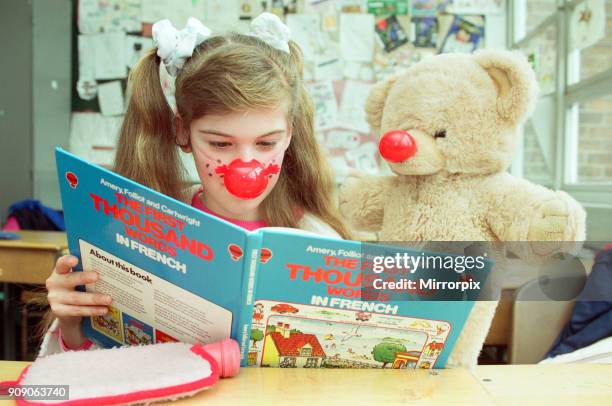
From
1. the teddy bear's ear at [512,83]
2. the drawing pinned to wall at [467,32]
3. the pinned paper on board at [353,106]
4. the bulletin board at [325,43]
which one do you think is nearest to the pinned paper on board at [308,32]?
the bulletin board at [325,43]

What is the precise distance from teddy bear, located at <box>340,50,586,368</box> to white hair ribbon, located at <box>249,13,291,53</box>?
0.23 metres

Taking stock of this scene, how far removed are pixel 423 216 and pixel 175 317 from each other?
38cm

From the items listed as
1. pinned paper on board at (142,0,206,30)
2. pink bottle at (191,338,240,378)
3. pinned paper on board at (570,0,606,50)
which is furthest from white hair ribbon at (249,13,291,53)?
pinned paper on board at (142,0,206,30)

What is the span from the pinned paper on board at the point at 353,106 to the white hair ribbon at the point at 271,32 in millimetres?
1576

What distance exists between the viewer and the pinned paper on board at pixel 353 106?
2.45m

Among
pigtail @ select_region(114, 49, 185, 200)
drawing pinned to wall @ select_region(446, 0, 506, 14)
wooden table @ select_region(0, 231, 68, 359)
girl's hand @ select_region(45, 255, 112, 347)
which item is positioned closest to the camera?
girl's hand @ select_region(45, 255, 112, 347)

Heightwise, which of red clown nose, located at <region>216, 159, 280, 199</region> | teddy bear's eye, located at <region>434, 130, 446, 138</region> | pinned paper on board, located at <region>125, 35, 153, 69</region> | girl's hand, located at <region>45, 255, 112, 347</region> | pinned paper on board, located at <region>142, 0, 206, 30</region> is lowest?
girl's hand, located at <region>45, 255, 112, 347</region>

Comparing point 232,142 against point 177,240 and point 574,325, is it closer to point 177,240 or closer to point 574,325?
point 177,240

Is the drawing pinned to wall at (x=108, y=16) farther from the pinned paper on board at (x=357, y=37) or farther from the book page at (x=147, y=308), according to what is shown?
the book page at (x=147, y=308)

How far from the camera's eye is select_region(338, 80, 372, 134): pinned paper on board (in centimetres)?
245

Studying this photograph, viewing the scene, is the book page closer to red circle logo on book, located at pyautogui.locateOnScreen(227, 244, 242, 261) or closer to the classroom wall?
red circle logo on book, located at pyautogui.locateOnScreen(227, 244, 242, 261)

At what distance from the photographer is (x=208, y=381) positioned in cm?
50

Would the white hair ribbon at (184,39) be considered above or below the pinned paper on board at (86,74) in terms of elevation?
below

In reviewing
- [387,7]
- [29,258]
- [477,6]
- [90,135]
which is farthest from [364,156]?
[29,258]
